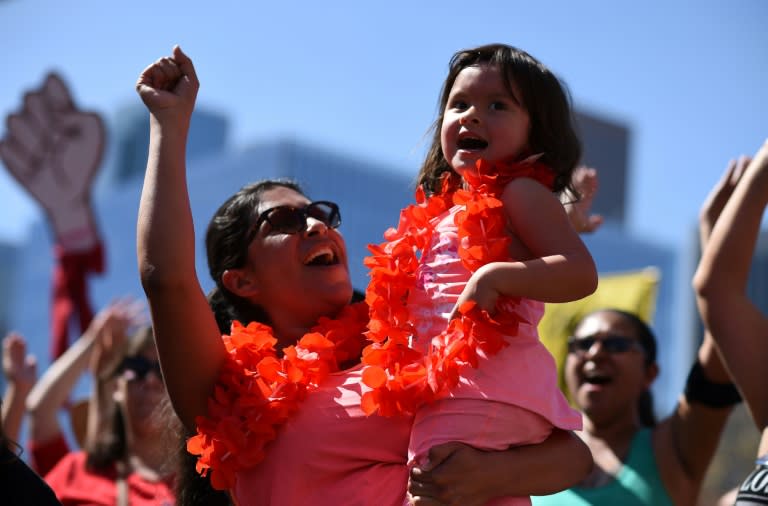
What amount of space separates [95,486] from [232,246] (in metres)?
1.70

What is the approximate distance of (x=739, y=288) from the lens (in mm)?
2631

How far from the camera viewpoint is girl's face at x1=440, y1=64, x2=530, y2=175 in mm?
2400

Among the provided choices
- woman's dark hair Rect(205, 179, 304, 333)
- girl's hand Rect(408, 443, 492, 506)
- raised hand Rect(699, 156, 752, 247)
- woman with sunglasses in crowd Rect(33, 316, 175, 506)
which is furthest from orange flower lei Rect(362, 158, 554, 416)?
woman with sunglasses in crowd Rect(33, 316, 175, 506)

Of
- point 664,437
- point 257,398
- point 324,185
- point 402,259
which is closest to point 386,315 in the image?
point 402,259

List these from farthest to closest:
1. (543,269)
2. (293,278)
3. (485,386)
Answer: (293,278) < (485,386) < (543,269)

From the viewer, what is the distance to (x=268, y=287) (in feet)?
9.25

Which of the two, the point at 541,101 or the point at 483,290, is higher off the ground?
the point at 541,101

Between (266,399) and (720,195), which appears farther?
(720,195)

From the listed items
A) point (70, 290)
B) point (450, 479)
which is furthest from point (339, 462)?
point (70, 290)

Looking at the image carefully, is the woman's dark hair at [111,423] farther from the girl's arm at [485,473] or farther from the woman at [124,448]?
the girl's arm at [485,473]

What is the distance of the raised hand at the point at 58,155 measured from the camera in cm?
746

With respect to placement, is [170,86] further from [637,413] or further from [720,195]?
[637,413]

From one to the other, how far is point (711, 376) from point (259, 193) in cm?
156

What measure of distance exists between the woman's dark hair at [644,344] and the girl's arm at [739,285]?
1493 mm
